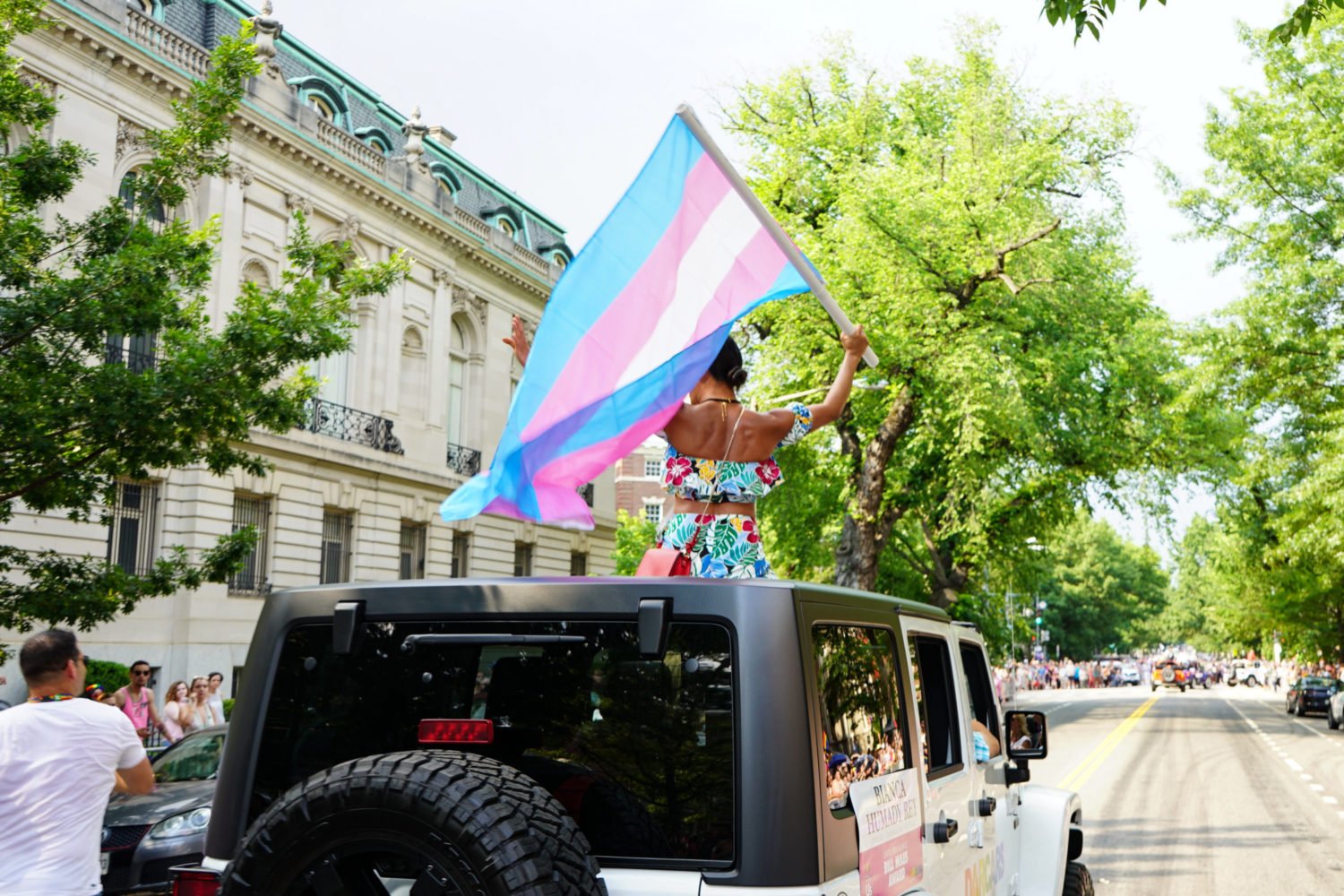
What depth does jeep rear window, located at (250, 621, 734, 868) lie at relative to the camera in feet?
9.96

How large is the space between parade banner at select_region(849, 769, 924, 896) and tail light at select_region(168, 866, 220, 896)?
1.59 m

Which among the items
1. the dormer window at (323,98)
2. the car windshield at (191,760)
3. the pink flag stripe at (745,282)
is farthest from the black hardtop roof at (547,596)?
the dormer window at (323,98)

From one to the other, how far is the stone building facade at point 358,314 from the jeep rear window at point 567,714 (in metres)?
16.6

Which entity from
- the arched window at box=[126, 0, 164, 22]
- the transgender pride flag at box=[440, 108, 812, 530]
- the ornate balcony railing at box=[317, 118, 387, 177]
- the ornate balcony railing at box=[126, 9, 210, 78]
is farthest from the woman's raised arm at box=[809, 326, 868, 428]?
the ornate balcony railing at box=[317, 118, 387, 177]

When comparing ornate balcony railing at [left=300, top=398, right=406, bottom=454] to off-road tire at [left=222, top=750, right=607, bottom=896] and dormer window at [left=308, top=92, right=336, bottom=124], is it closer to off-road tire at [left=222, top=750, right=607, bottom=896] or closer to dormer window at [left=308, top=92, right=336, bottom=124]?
dormer window at [left=308, top=92, right=336, bottom=124]

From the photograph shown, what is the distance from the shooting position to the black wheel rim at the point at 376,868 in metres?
2.64

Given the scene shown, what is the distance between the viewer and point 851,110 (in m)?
26.7

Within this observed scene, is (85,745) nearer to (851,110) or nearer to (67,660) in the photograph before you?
(67,660)

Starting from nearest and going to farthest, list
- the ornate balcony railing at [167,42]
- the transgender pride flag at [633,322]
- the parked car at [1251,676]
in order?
the transgender pride flag at [633,322] → the ornate balcony railing at [167,42] → the parked car at [1251,676]

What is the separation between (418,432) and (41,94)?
2189 centimetres

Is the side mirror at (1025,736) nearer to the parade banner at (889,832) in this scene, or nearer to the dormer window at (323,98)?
the parade banner at (889,832)

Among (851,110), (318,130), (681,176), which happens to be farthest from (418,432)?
(681,176)

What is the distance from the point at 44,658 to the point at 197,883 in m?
1.79

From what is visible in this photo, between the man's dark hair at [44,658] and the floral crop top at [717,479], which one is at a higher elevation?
the floral crop top at [717,479]
